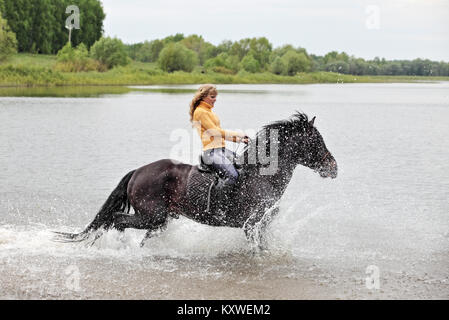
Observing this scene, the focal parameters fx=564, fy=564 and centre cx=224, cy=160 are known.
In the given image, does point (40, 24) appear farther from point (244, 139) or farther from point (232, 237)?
point (244, 139)

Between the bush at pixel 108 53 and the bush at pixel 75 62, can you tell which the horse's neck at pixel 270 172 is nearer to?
the bush at pixel 75 62

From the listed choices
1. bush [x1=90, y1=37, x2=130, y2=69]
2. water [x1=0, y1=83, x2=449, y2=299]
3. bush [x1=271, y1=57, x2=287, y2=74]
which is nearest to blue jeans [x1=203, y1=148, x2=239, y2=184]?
water [x1=0, y1=83, x2=449, y2=299]

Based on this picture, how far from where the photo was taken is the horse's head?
24.0ft

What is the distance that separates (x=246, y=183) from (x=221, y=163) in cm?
46

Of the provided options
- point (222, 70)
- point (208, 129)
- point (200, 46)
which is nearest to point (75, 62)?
point (222, 70)

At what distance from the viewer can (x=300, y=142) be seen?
734 centimetres

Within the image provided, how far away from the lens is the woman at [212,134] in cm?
683

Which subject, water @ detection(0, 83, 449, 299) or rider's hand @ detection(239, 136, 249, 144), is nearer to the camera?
water @ detection(0, 83, 449, 299)

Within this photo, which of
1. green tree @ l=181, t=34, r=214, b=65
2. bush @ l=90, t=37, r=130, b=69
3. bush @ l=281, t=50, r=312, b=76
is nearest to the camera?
bush @ l=90, t=37, r=130, b=69

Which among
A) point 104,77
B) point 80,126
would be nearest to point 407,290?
point 80,126

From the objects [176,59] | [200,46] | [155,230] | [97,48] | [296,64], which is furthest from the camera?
[200,46]

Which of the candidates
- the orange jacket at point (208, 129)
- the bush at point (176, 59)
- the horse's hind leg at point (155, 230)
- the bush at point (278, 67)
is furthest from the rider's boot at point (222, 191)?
the bush at point (278, 67)

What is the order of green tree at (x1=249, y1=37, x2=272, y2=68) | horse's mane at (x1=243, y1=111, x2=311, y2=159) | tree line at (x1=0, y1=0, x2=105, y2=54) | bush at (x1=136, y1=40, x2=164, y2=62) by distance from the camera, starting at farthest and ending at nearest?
bush at (x1=136, y1=40, x2=164, y2=62), green tree at (x1=249, y1=37, x2=272, y2=68), tree line at (x1=0, y1=0, x2=105, y2=54), horse's mane at (x1=243, y1=111, x2=311, y2=159)

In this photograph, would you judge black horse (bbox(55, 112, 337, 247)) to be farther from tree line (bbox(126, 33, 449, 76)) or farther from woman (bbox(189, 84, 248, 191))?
tree line (bbox(126, 33, 449, 76))
